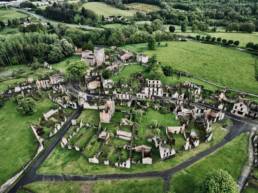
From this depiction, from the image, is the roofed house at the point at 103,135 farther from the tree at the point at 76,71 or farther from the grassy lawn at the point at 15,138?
the tree at the point at 76,71

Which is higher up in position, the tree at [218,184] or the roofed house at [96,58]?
the roofed house at [96,58]

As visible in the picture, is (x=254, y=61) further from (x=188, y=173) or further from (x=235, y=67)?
(x=188, y=173)

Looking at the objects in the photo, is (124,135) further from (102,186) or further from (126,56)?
(126,56)

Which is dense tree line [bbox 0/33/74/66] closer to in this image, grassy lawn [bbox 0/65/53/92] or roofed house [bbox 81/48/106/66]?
grassy lawn [bbox 0/65/53/92]

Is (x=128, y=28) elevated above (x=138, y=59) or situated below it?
above

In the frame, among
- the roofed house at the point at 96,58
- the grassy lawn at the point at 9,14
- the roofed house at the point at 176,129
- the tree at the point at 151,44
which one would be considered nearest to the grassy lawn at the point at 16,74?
the roofed house at the point at 96,58

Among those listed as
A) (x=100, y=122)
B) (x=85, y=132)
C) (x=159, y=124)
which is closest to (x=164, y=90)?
(x=159, y=124)
